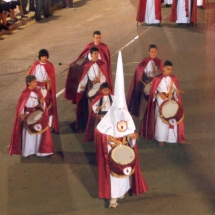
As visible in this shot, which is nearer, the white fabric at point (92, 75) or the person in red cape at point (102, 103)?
the person in red cape at point (102, 103)

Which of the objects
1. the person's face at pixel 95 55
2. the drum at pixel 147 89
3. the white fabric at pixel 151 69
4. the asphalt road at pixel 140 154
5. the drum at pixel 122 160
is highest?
the person's face at pixel 95 55

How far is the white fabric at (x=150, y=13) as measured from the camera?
16.9m

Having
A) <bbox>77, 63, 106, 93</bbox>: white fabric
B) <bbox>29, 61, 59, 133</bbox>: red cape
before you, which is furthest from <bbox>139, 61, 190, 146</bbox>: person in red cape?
<bbox>29, 61, 59, 133</bbox>: red cape

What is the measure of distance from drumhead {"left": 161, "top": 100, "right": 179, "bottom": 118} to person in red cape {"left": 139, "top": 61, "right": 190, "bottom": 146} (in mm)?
39

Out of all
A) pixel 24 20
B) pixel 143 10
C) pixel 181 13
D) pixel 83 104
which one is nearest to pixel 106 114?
pixel 83 104

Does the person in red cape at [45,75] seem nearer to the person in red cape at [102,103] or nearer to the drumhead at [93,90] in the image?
the drumhead at [93,90]

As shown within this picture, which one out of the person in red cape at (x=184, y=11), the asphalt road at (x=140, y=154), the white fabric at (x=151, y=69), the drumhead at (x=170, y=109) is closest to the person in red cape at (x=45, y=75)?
the asphalt road at (x=140, y=154)

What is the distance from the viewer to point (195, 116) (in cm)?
957

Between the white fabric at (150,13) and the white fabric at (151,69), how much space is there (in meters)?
8.52

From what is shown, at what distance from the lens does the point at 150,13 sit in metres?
17.0

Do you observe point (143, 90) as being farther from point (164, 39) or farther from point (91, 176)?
point (164, 39)

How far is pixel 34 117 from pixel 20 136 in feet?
1.53

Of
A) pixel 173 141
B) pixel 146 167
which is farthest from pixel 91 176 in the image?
pixel 173 141

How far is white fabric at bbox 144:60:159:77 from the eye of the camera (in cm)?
888
